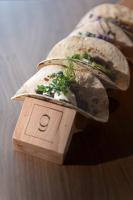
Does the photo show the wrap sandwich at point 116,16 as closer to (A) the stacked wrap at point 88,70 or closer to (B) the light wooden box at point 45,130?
(A) the stacked wrap at point 88,70

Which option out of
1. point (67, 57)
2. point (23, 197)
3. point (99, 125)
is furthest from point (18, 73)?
point (23, 197)

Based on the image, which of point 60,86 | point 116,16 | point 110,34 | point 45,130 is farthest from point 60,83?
point 116,16

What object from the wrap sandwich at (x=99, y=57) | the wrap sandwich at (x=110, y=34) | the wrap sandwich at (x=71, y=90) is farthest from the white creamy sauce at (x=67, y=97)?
the wrap sandwich at (x=110, y=34)

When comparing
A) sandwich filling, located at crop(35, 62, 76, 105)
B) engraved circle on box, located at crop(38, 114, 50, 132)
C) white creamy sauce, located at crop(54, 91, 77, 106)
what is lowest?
engraved circle on box, located at crop(38, 114, 50, 132)

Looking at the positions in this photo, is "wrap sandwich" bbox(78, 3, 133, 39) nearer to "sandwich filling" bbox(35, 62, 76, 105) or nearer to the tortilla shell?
the tortilla shell

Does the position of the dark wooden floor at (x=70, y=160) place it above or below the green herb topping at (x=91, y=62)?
below

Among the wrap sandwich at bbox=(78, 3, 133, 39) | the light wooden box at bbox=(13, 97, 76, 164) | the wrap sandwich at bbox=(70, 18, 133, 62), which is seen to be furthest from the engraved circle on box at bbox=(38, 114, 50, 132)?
the wrap sandwich at bbox=(78, 3, 133, 39)
